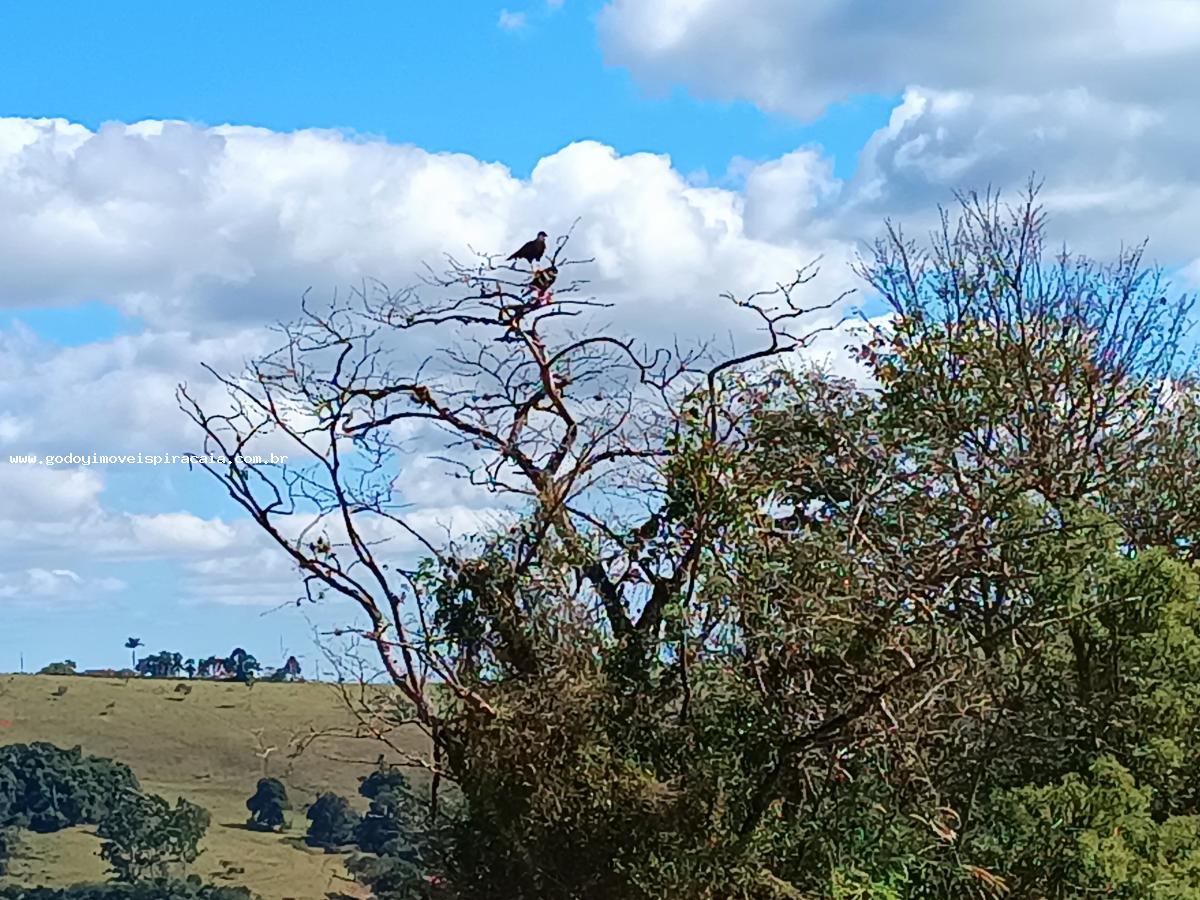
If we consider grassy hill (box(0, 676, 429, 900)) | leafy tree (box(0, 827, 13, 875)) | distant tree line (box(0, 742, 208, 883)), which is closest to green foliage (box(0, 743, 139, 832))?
distant tree line (box(0, 742, 208, 883))

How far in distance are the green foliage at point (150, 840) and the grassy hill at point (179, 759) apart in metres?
0.52

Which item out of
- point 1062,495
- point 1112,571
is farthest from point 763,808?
point 1062,495

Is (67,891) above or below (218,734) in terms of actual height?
below

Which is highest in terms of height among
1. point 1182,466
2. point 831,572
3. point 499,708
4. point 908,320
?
point 908,320

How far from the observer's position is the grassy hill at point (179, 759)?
3369 centimetres

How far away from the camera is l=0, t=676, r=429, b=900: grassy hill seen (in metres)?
33.7

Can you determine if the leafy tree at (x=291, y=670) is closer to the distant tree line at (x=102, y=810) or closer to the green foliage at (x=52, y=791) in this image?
the distant tree line at (x=102, y=810)

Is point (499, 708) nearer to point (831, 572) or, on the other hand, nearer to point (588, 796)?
point (588, 796)

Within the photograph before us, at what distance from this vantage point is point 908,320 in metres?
13.7

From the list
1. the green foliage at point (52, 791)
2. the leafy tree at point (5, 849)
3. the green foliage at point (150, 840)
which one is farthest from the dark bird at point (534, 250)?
the green foliage at point (52, 791)

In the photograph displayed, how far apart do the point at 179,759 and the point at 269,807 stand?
18.9 feet

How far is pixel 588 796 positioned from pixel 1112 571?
4.01 meters

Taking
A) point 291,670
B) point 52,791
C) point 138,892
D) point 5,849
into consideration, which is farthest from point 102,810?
point 291,670

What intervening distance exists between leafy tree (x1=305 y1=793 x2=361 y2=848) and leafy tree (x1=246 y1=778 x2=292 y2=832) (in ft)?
8.47
